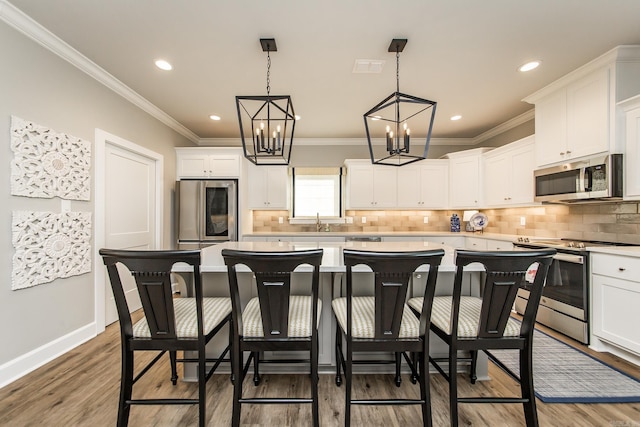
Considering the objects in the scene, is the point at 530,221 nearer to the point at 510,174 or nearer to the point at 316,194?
the point at 510,174

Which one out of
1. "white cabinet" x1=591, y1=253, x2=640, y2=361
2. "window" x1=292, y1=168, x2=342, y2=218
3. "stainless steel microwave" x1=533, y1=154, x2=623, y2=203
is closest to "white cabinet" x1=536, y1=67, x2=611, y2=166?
"stainless steel microwave" x1=533, y1=154, x2=623, y2=203

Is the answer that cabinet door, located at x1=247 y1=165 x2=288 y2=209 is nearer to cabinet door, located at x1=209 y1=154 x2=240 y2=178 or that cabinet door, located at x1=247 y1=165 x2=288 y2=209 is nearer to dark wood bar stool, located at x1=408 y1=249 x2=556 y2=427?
cabinet door, located at x1=209 y1=154 x2=240 y2=178

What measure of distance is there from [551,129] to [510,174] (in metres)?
0.81

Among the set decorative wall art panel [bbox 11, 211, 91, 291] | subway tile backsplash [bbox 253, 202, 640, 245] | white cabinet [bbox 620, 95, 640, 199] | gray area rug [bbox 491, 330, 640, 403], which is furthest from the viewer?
subway tile backsplash [bbox 253, 202, 640, 245]

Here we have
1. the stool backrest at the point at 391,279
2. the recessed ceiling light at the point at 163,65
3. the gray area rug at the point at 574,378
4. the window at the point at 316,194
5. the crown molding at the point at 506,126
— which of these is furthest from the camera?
the window at the point at 316,194

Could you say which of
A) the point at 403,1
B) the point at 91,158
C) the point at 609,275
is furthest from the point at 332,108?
the point at 609,275

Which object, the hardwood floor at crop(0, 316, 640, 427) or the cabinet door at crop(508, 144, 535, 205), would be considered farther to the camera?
the cabinet door at crop(508, 144, 535, 205)

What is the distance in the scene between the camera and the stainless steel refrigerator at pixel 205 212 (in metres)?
3.93

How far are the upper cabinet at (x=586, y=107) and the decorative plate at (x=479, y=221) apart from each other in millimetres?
1477

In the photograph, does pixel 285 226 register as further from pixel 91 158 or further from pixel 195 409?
pixel 195 409

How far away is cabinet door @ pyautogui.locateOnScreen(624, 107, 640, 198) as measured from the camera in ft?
7.26

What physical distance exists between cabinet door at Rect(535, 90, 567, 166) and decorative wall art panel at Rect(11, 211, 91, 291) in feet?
16.0

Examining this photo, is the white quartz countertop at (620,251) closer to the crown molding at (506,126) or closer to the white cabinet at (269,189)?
the crown molding at (506,126)

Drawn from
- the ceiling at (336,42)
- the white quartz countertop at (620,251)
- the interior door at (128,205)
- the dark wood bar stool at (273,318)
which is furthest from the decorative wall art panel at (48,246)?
the white quartz countertop at (620,251)
